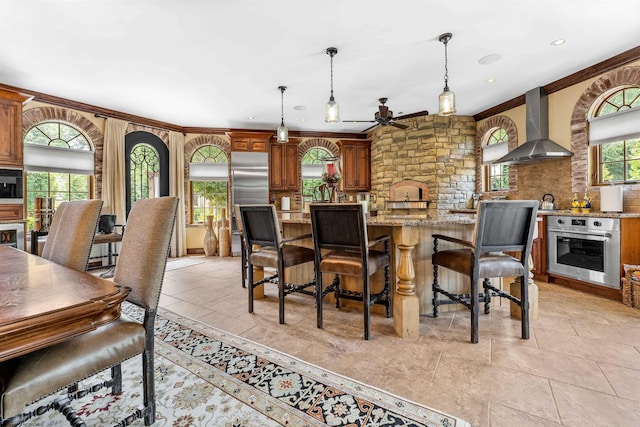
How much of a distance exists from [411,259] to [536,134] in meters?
3.39

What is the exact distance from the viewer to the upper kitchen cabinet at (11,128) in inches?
142

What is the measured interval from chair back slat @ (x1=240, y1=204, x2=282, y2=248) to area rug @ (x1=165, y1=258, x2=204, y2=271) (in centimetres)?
262

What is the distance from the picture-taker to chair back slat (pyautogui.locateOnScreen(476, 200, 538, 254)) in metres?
1.89

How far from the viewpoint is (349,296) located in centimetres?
239

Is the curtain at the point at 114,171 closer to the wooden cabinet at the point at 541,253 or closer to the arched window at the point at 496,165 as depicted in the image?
the wooden cabinet at the point at 541,253

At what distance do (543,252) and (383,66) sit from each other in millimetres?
3082

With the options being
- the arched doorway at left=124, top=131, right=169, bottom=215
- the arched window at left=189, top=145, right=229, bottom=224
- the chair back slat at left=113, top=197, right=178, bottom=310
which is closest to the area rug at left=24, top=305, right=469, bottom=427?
the chair back slat at left=113, top=197, right=178, bottom=310

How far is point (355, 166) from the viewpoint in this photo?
652 centimetres

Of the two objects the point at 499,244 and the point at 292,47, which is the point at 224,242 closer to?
the point at 292,47

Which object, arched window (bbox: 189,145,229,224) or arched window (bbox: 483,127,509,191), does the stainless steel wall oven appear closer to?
arched window (bbox: 483,127,509,191)

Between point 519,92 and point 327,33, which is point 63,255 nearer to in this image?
point 327,33

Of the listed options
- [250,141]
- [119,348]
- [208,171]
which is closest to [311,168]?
[250,141]

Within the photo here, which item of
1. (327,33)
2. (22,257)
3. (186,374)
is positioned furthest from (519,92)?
(22,257)

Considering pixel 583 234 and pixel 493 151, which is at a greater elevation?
pixel 493 151
